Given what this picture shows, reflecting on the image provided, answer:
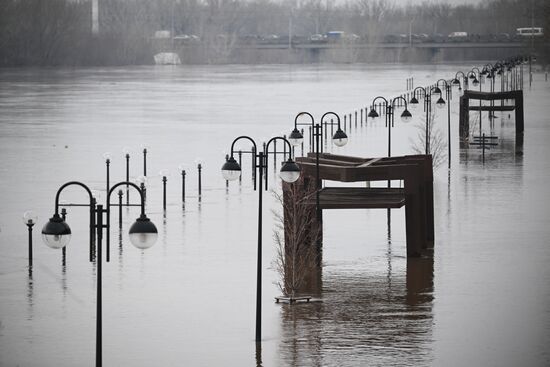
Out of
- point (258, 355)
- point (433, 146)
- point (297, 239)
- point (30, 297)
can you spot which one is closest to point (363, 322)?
point (258, 355)

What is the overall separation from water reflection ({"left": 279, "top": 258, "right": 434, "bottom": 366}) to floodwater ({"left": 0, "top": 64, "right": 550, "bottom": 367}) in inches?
1.6

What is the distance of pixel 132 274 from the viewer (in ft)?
96.9

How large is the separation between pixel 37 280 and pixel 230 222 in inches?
401

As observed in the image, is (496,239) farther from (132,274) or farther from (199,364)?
(199,364)

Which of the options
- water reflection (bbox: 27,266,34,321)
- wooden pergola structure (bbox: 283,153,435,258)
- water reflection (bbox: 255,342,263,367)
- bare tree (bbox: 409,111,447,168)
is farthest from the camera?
bare tree (bbox: 409,111,447,168)

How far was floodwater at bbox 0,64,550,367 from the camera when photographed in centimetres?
2275

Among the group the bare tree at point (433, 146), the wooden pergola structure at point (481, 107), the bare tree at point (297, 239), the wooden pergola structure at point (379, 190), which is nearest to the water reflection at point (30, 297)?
the bare tree at point (297, 239)

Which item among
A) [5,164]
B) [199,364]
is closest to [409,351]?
[199,364]

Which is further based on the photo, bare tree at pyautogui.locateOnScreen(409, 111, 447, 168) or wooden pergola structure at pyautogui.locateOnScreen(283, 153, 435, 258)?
bare tree at pyautogui.locateOnScreen(409, 111, 447, 168)

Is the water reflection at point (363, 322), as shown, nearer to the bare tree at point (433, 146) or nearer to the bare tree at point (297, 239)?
the bare tree at point (297, 239)

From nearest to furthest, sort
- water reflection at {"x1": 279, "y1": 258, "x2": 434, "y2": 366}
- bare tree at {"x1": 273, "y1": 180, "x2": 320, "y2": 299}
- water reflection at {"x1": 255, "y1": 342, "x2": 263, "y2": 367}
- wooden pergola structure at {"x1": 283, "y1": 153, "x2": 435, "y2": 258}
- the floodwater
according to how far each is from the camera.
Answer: water reflection at {"x1": 255, "y1": 342, "x2": 263, "y2": 367} < water reflection at {"x1": 279, "y1": 258, "x2": 434, "y2": 366} < the floodwater < bare tree at {"x1": 273, "y1": 180, "x2": 320, "y2": 299} < wooden pergola structure at {"x1": 283, "y1": 153, "x2": 435, "y2": 258}

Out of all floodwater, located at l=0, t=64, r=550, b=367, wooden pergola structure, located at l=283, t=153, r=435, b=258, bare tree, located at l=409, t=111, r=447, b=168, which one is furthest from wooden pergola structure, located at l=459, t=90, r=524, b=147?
wooden pergola structure, located at l=283, t=153, r=435, b=258

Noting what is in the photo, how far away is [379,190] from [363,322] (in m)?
8.94

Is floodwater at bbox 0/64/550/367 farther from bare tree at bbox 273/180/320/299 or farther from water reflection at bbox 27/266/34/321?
→ bare tree at bbox 273/180/320/299
